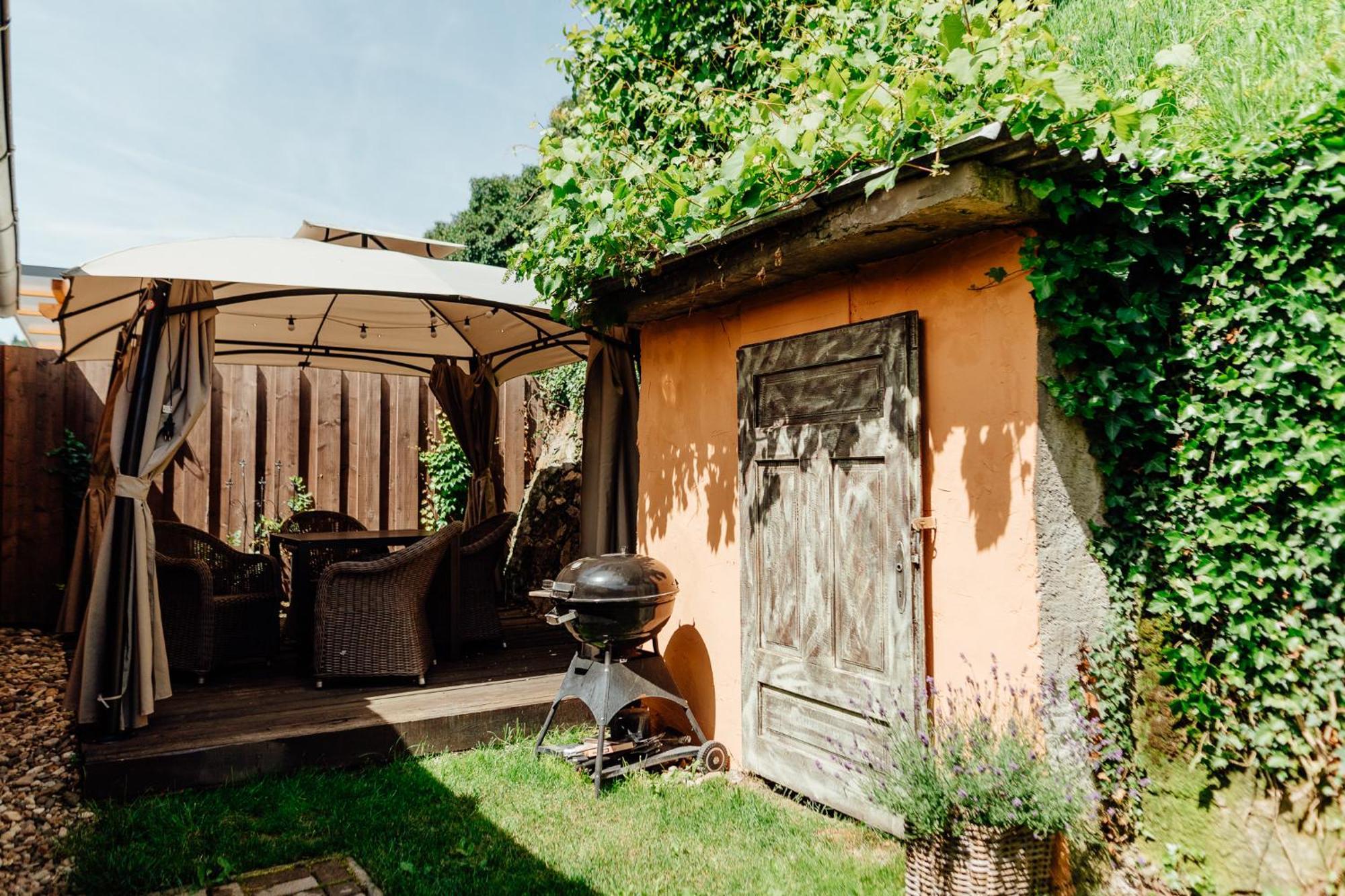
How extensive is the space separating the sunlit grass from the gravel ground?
5.02 m

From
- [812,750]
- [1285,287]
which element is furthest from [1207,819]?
[1285,287]

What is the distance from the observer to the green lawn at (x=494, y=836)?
310cm

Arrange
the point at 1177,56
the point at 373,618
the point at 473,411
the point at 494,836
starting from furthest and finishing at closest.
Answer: the point at 473,411
the point at 373,618
the point at 494,836
the point at 1177,56

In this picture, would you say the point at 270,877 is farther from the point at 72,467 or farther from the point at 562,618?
the point at 72,467

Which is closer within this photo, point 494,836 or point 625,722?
point 494,836

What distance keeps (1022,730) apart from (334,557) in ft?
15.7

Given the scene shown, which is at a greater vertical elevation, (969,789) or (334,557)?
(334,557)

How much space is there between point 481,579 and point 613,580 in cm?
242

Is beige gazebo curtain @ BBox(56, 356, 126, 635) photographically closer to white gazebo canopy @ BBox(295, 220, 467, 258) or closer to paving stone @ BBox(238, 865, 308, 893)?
white gazebo canopy @ BBox(295, 220, 467, 258)

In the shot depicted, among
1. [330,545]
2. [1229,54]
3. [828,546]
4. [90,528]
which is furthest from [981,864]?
[90,528]

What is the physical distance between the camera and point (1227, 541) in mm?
2676

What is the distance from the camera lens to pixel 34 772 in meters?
4.05

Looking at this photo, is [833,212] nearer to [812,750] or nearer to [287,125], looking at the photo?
[812,750]

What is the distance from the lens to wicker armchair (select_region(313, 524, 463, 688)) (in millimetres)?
4992
